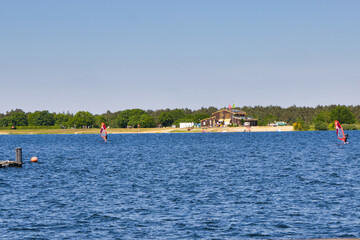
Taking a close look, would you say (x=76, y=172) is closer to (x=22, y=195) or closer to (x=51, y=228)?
(x=22, y=195)

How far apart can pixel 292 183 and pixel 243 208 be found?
1682cm

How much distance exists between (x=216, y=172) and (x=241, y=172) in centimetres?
348

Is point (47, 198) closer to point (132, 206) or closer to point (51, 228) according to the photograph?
point (132, 206)

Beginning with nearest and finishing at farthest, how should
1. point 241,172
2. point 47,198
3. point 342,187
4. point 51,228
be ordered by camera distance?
point 51,228, point 47,198, point 342,187, point 241,172

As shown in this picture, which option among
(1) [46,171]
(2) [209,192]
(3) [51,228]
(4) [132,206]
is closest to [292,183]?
(2) [209,192]

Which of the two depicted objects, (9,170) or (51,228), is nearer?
(51,228)

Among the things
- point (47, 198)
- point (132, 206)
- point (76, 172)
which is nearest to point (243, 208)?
point (132, 206)

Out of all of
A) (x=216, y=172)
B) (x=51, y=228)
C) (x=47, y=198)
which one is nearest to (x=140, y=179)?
(x=216, y=172)

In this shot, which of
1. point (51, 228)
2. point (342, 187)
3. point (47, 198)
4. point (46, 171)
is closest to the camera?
point (51, 228)

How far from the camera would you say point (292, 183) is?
175 feet

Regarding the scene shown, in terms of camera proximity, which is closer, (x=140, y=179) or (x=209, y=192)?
(x=209, y=192)

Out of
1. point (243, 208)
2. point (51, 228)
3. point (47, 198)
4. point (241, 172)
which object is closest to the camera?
point (51, 228)

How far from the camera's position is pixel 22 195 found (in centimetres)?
4728

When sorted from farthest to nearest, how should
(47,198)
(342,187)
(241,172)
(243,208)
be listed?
1. (241,172)
2. (342,187)
3. (47,198)
4. (243,208)
